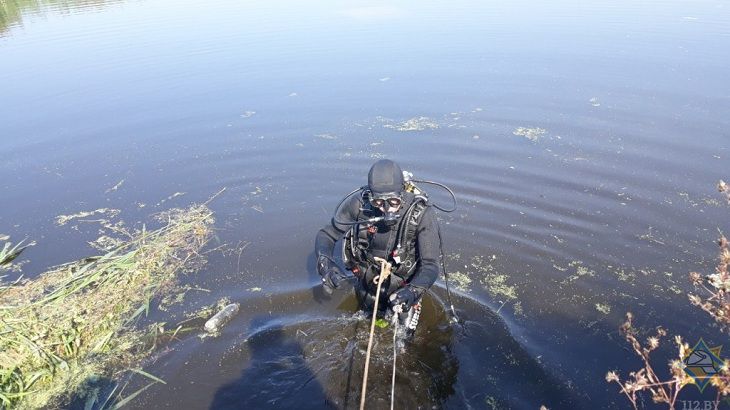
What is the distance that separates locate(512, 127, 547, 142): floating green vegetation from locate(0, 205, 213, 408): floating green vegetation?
624 centimetres

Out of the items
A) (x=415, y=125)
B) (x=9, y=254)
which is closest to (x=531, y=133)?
(x=415, y=125)

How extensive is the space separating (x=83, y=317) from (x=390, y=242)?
11.4ft

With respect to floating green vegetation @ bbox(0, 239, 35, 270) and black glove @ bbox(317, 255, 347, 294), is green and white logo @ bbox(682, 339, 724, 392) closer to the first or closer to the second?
black glove @ bbox(317, 255, 347, 294)

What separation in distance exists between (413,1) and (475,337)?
24.6m

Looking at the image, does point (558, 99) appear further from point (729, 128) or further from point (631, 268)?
point (631, 268)

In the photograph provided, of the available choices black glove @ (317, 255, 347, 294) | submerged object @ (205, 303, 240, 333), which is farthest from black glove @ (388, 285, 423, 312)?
submerged object @ (205, 303, 240, 333)

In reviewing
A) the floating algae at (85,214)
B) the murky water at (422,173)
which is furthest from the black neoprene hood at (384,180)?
the floating algae at (85,214)

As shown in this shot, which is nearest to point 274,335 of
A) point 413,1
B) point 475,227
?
point 475,227

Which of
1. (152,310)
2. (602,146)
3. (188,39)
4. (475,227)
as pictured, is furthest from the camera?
(188,39)

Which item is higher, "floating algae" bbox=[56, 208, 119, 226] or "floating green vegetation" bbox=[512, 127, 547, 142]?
"floating green vegetation" bbox=[512, 127, 547, 142]

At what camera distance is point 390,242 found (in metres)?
4.46

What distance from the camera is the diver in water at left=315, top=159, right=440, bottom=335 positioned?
4141 millimetres

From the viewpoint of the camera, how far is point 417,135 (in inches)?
377

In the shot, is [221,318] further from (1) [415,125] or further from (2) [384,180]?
(1) [415,125]
